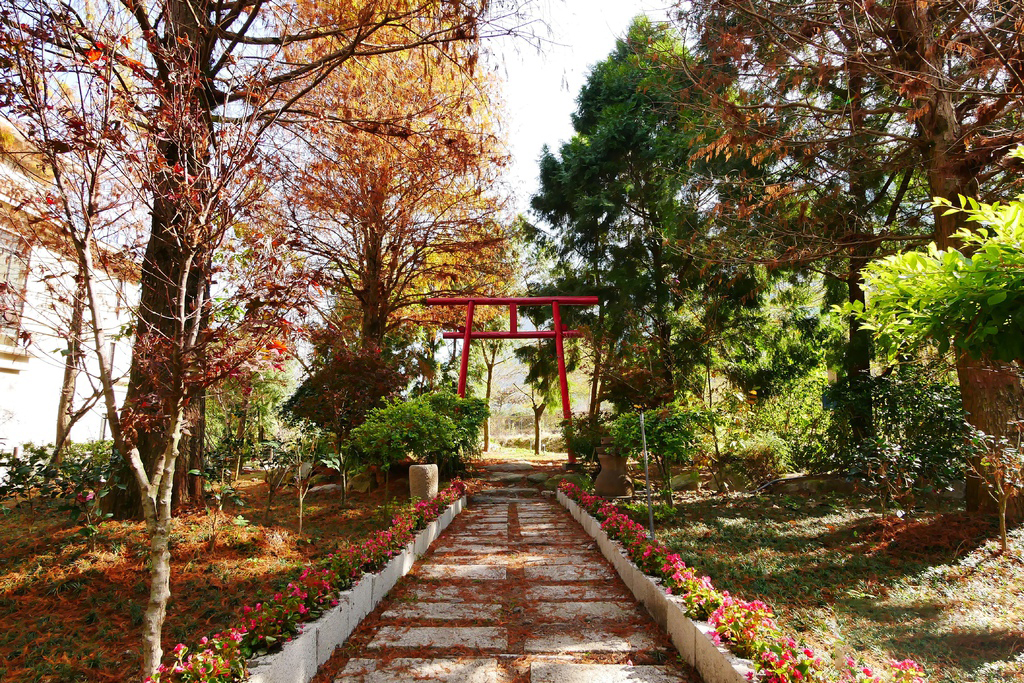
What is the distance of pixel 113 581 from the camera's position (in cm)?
390

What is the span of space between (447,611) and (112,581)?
233 centimetres

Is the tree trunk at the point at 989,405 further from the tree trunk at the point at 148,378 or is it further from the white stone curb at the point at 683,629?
the tree trunk at the point at 148,378

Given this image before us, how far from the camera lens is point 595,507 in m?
6.25

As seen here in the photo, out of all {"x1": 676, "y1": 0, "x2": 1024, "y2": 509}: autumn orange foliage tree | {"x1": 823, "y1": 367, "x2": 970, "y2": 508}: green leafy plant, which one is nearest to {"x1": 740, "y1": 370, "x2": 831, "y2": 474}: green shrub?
{"x1": 823, "y1": 367, "x2": 970, "y2": 508}: green leafy plant

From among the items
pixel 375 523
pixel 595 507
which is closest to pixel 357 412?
pixel 375 523

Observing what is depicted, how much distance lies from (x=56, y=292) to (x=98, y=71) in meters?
1.01

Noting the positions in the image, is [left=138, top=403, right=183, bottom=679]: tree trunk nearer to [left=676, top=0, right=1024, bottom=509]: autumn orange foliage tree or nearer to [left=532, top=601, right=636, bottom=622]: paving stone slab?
[left=532, top=601, right=636, bottom=622]: paving stone slab

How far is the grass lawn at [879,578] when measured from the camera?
3.25 meters

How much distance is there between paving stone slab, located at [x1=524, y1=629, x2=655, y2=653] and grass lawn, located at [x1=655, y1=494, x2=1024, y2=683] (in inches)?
38.7

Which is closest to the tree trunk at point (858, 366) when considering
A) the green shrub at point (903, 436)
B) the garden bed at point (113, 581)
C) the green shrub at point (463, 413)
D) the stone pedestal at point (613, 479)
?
the green shrub at point (903, 436)

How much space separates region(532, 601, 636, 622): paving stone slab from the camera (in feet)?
11.8

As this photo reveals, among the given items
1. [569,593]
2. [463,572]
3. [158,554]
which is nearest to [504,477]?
[463,572]

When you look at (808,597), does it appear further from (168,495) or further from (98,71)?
(98,71)

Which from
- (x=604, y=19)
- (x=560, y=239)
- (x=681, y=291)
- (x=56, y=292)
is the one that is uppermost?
(x=560, y=239)
